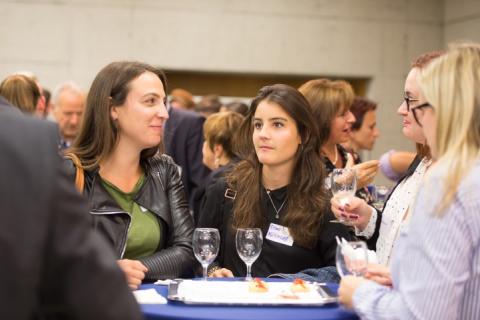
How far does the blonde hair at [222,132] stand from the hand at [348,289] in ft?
9.74

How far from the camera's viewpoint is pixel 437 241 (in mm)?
1837

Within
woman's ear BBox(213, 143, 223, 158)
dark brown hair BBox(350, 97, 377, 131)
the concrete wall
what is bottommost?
woman's ear BBox(213, 143, 223, 158)

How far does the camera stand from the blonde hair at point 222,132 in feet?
16.8

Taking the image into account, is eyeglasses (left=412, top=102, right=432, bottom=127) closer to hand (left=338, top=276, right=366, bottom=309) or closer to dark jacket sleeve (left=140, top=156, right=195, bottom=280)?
hand (left=338, top=276, right=366, bottom=309)

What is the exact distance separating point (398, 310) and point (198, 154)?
4331 mm

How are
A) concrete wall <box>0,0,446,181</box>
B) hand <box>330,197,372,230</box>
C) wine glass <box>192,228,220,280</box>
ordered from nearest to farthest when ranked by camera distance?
wine glass <box>192,228,220,280</box>, hand <box>330,197,372,230</box>, concrete wall <box>0,0,446,181</box>

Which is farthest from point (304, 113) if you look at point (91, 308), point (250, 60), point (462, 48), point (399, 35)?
point (399, 35)

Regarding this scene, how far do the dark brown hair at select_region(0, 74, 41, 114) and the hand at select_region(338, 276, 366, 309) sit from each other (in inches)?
125

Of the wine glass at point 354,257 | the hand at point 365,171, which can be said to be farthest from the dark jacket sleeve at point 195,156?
the wine glass at point 354,257

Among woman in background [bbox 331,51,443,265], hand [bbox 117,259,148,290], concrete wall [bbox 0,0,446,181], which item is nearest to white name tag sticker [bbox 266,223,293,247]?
woman in background [bbox 331,51,443,265]

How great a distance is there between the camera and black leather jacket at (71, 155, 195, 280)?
119 inches

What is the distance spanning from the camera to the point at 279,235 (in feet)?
10.7

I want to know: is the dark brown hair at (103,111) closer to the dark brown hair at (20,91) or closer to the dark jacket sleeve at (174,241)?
the dark jacket sleeve at (174,241)

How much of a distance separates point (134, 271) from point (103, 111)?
2.90 ft
